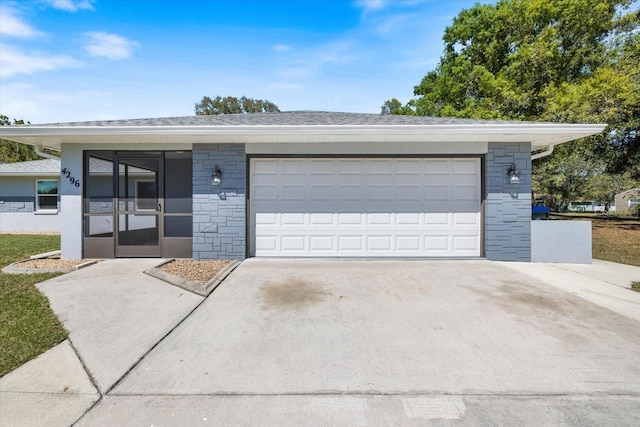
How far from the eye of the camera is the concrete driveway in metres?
2.18

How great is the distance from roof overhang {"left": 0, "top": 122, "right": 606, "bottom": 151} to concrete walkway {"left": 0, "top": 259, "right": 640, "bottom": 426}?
2957mm

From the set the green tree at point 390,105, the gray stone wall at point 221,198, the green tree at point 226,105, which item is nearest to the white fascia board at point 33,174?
the gray stone wall at point 221,198

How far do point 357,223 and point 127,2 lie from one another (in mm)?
9441

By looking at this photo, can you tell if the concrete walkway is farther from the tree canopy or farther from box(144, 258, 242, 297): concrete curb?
the tree canopy

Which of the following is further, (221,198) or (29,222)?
(29,222)

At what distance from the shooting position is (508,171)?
664 centimetres

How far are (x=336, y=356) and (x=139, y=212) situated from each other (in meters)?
6.19

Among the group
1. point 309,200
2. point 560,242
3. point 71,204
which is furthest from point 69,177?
point 560,242

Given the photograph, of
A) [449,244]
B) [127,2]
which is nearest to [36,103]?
[127,2]

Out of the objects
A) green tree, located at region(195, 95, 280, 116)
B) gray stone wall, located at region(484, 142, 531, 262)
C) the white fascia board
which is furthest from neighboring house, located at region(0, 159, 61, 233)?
green tree, located at region(195, 95, 280, 116)

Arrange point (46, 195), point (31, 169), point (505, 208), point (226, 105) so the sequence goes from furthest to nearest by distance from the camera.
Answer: point (226, 105) → point (46, 195) → point (31, 169) → point (505, 208)

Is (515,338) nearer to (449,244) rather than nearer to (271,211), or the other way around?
(449,244)

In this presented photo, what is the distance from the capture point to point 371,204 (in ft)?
22.6

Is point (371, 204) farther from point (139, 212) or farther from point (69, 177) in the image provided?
point (69, 177)
